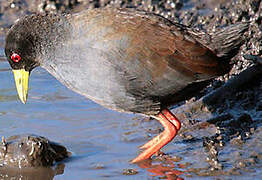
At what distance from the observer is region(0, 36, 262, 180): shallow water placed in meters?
6.06

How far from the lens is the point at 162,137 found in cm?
641

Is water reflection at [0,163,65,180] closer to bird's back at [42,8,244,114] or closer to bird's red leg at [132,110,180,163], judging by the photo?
bird's red leg at [132,110,180,163]

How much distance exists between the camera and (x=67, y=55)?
581cm

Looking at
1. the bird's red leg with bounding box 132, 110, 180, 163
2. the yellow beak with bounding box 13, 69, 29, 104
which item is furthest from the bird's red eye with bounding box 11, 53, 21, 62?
the bird's red leg with bounding box 132, 110, 180, 163

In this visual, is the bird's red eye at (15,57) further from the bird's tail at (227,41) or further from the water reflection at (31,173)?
the bird's tail at (227,41)

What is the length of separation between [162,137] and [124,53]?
1213 mm

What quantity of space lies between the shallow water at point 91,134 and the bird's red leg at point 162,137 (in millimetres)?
133

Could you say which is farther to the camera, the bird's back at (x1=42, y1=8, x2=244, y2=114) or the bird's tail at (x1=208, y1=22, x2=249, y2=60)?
the bird's tail at (x1=208, y1=22, x2=249, y2=60)

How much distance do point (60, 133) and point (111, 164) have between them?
3.68ft

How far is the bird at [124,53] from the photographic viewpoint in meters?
5.71

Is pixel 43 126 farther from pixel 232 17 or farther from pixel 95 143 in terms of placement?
pixel 232 17

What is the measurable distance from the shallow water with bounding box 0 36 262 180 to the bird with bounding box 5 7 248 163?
647 mm

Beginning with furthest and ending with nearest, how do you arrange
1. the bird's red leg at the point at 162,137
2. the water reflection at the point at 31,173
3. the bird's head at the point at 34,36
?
the bird's red leg at the point at 162,137
the water reflection at the point at 31,173
the bird's head at the point at 34,36

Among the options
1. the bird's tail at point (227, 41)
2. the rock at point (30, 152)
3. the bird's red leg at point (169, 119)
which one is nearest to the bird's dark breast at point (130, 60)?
the bird's tail at point (227, 41)
